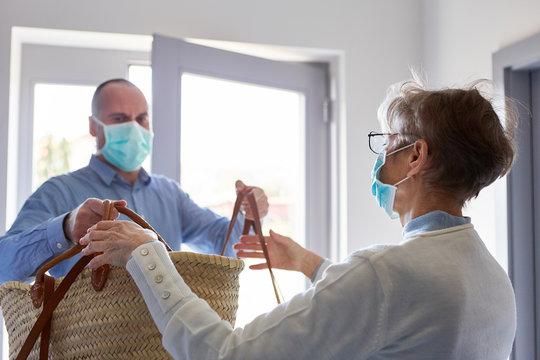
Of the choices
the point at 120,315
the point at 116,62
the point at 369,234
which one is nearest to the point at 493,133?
the point at 120,315

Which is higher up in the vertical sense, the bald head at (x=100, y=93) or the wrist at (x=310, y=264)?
the bald head at (x=100, y=93)

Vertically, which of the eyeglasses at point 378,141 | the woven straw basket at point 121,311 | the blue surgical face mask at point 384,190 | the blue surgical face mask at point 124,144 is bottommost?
the woven straw basket at point 121,311

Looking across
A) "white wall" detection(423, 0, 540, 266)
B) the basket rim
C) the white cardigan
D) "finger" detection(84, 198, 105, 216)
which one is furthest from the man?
"white wall" detection(423, 0, 540, 266)

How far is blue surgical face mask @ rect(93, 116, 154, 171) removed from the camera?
1.64 meters

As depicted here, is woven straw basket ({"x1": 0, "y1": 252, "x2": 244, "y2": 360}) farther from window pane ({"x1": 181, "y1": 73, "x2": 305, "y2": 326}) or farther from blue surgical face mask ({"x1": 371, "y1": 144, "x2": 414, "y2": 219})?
window pane ({"x1": 181, "y1": 73, "x2": 305, "y2": 326})

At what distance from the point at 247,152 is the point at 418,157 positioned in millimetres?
1454

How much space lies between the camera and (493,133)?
941mm

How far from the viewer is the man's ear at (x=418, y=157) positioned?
95 centimetres

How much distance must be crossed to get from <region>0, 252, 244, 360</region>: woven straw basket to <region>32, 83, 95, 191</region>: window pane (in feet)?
4.52

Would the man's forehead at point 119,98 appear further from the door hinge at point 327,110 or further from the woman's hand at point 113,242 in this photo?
the door hinge at point 327,110

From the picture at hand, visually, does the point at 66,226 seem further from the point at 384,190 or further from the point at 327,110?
the point at 327,110

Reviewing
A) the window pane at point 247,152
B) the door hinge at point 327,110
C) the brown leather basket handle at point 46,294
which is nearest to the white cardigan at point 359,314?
the brown leather basket handle at point 46,294

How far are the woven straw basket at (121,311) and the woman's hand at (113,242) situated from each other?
36 millimetres

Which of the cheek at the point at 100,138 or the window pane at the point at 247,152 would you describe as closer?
the cheek at the point at 100,138
